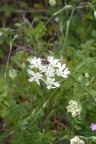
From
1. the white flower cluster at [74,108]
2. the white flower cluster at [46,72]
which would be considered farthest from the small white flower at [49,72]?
the white flower cluster at [74,108]

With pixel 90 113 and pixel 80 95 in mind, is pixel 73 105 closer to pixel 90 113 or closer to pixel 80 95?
pixel 80 95

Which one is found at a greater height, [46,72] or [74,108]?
A: [46,72]

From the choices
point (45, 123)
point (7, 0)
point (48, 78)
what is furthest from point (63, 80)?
point (7, 0)

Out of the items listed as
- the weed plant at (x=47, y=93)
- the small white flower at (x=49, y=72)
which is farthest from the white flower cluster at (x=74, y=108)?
the small white flower at (x=49, y=72)

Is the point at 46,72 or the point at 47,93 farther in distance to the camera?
the point at 47,93

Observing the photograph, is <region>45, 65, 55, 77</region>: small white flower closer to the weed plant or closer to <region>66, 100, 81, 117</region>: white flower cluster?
the weed plant

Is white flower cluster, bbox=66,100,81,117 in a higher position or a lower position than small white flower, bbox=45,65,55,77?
lower

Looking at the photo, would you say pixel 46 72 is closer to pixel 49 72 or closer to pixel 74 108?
pixel 49 72

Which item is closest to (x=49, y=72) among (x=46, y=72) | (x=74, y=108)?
(x=46, y=72)

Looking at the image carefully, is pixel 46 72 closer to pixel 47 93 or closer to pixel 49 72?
pixel 49 72

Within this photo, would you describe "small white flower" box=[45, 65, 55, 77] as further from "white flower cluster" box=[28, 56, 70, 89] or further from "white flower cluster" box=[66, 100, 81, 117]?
"white flower cluster" box=[66, 100, 81, 117]

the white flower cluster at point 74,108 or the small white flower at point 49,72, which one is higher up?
the small white flower at point 49,72

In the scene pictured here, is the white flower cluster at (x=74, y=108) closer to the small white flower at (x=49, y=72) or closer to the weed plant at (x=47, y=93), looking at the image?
the weed plant at (x=47, y=93)

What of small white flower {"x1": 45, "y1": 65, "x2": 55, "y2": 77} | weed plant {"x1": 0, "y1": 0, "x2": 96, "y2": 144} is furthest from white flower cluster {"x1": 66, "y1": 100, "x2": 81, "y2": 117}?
small white flower {"x1": 45, "y1": 65, "x2": 55, "y2": 77}
